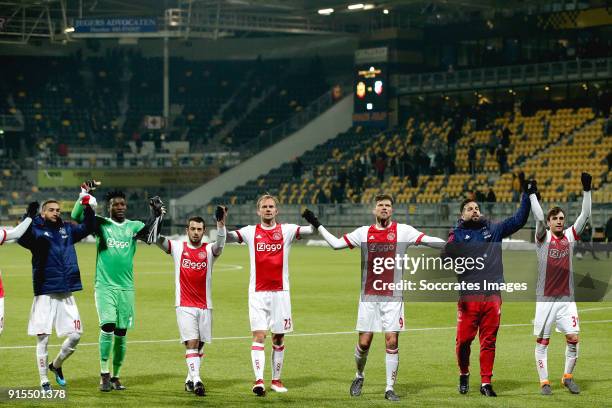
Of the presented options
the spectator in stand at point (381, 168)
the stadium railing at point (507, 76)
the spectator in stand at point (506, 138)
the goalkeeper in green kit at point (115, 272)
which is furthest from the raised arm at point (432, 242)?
the spectator in stand at point (381, 168)

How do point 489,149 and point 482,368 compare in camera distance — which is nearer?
point 482,368

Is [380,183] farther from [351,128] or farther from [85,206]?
[85,206]

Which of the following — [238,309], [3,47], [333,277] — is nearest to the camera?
[238,309]

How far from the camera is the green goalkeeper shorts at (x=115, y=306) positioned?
13336mm

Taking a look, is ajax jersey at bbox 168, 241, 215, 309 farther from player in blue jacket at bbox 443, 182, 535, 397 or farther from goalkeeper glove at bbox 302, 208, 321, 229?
player in blue jacket at bbox 443, 182, 535, 397

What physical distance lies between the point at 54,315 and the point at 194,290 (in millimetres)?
1525

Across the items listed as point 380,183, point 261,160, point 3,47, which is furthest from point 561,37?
point 3,47

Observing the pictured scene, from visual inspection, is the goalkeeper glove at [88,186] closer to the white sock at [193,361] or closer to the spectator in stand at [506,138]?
the white sock at [193,361]

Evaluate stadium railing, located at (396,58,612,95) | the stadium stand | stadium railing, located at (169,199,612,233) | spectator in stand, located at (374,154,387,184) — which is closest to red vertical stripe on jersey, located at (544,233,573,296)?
stadium railing, located at (169,199,612,233)

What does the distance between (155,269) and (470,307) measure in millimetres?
24238

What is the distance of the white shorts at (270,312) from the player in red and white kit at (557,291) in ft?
9.07

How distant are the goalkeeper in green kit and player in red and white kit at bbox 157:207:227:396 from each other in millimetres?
397

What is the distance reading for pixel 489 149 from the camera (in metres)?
53.9

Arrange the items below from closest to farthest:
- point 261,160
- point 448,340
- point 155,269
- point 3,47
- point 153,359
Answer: point 153,359 → point 448,340 → point 155,269 → point 261,160 → point 3,47
